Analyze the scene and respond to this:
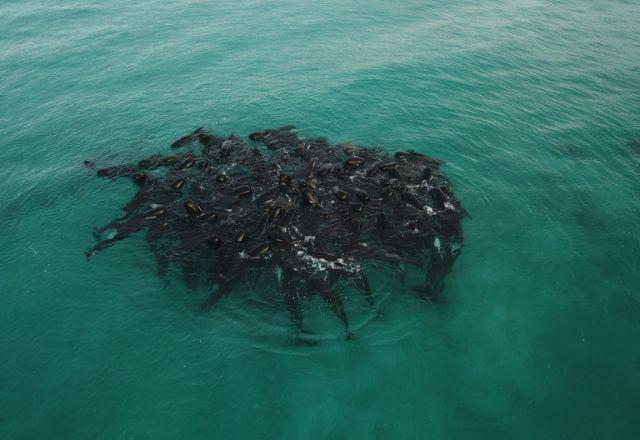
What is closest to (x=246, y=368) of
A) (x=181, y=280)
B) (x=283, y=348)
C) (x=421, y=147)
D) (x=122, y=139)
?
(x=283, y=348)

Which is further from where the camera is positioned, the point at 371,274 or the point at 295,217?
the point at 295,217

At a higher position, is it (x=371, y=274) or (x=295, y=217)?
(x=295, y=217)

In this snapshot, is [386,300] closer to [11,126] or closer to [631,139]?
[631,139]

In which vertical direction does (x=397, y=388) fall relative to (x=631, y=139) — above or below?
below

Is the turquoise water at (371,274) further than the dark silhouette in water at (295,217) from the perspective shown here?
No

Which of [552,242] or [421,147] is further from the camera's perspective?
[421,147]
